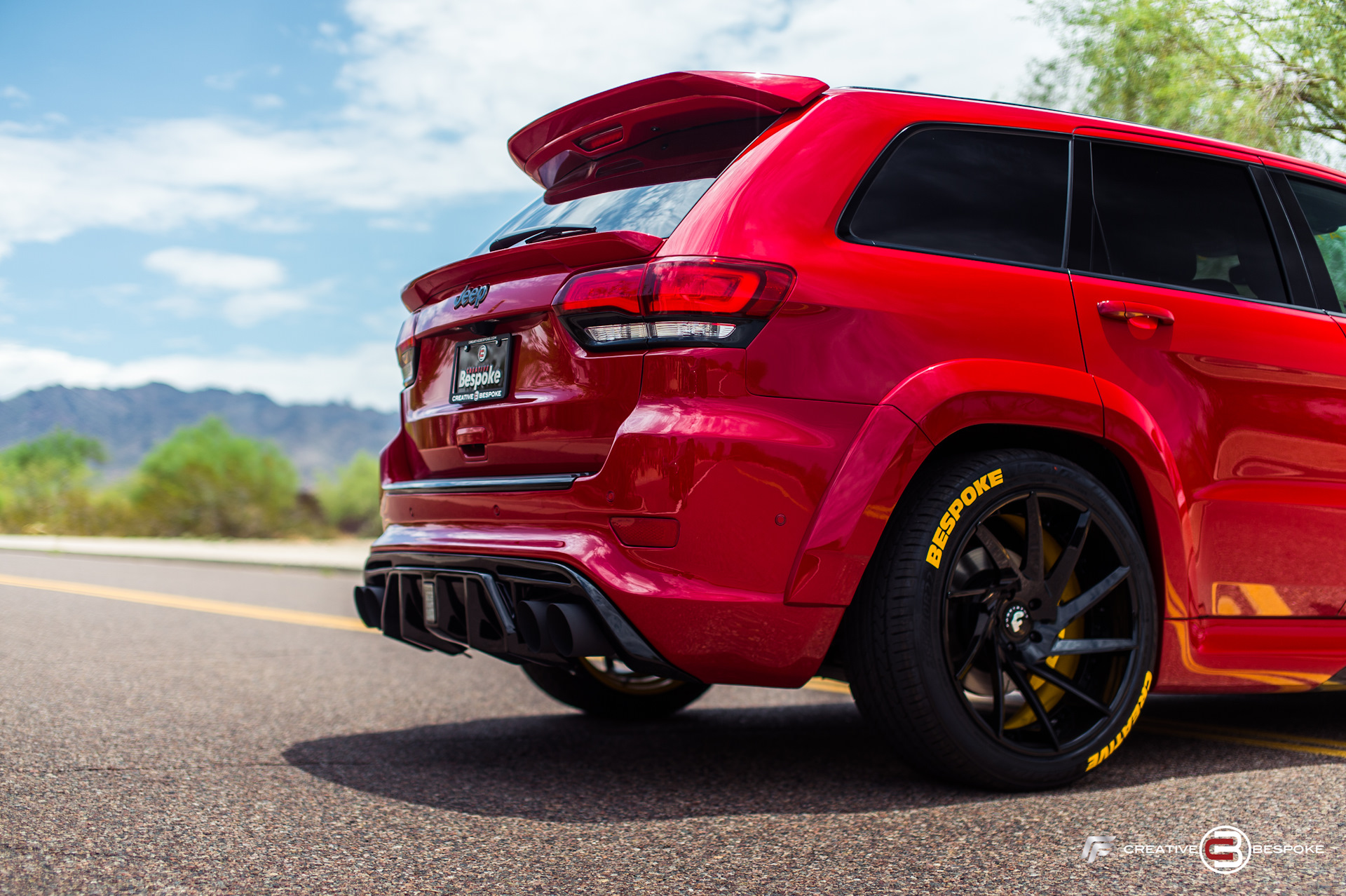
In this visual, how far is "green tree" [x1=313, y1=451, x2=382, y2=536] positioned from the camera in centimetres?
4814

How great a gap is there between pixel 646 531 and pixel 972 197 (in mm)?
1372

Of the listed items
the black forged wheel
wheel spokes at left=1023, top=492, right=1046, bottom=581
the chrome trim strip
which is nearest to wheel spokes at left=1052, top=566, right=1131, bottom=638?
the black forged wheel

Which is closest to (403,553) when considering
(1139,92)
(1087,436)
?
(1087,436)

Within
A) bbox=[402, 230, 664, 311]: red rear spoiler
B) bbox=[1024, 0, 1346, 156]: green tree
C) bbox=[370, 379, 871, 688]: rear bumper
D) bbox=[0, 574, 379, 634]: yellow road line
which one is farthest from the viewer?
bbox=[1024, 0, 1346, 156]: green tree

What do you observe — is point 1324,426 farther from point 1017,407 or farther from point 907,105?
point 907,105

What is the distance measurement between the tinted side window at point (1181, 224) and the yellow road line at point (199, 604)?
17.6ft

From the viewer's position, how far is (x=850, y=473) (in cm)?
282

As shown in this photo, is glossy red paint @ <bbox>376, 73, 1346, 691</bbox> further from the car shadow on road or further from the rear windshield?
the car shadow on road

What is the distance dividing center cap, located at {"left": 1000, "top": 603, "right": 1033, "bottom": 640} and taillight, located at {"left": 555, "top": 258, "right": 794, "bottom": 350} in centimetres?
108

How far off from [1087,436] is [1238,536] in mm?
582

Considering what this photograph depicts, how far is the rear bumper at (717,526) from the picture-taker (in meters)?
2.75

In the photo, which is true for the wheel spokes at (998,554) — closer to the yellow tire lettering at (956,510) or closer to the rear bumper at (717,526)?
the yellow tire lettering at (956,510)

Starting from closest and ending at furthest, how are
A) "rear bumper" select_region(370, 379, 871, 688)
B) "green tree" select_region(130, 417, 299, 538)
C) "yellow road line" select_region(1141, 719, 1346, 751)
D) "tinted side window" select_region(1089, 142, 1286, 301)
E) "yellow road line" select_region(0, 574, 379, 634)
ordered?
1. "rear bumper" select_region(370, 379, 871, 688)
2. "tinted side window" select_region(1089, 142, 1286, 301)
3. "yellow road line" select_region(1141, 719, 1346, 751)
4. "yellow road line" select_region(0, 574, 379, 634)
5. "green tree" select_region(130, 417, 299, 538)

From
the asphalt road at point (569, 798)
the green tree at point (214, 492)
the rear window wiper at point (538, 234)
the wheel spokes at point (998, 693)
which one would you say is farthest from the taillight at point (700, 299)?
the green tree at point (214, 492)
